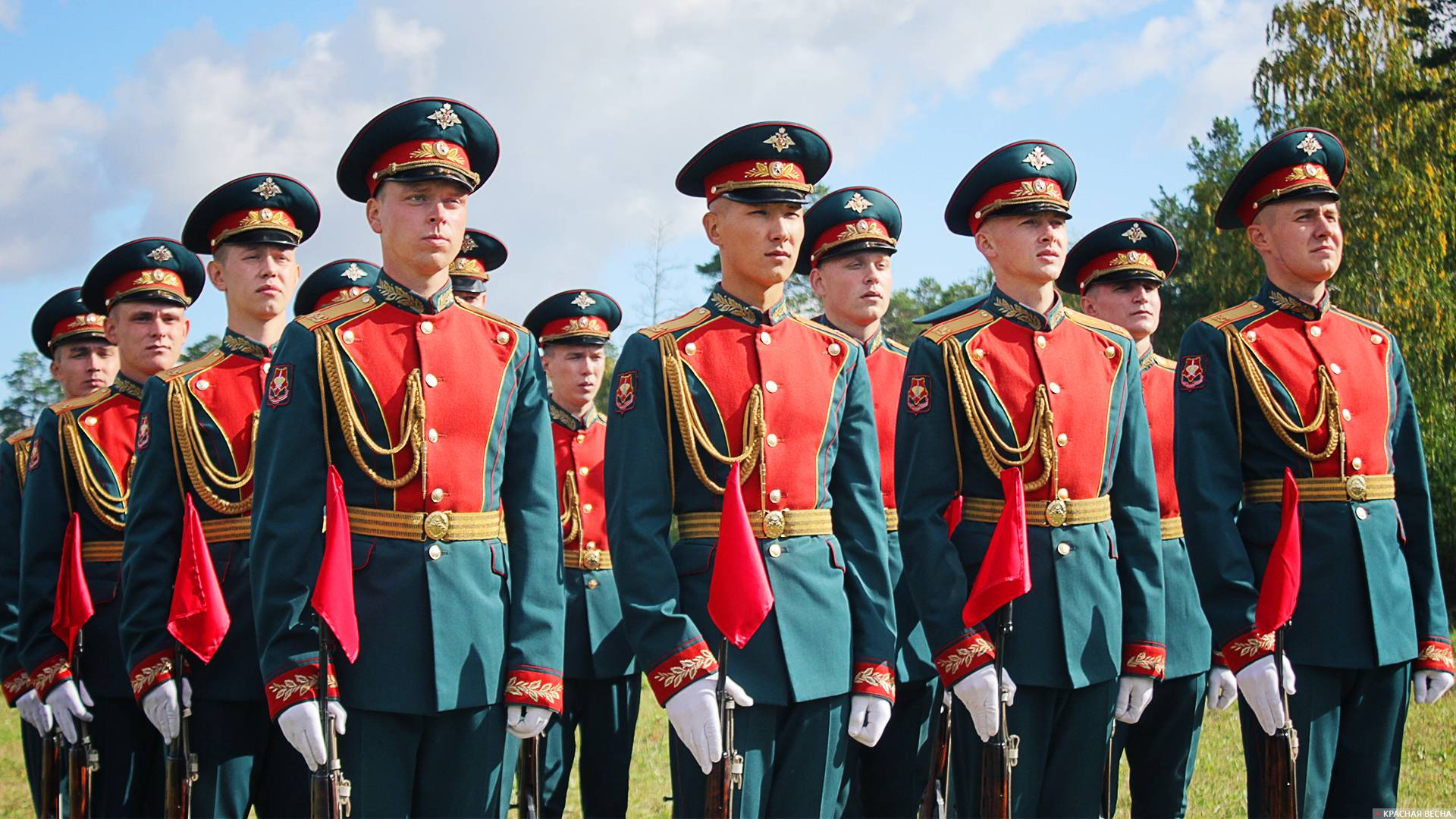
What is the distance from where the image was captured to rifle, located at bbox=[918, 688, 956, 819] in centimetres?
597

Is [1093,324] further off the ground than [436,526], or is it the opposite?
[1093,324]

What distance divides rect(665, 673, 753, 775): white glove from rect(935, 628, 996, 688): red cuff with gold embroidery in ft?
2.67

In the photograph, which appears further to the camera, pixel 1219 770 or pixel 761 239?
pixel 1219 770

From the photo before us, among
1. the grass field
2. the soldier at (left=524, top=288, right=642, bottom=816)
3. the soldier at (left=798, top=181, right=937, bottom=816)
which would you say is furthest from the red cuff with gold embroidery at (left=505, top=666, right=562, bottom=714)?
the grass field

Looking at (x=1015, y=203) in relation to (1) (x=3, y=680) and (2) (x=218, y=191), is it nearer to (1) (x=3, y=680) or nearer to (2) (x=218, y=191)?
(2) (x=218, y=191)

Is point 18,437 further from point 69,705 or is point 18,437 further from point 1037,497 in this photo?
point 1037,497

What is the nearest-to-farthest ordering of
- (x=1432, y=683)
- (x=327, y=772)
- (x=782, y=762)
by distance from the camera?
(x=327, y=772), (x=782, y=762), (x=1432, y=683)

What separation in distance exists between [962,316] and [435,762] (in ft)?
7.74

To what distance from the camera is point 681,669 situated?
3.93 m

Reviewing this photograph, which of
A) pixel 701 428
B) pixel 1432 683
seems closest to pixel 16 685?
pixel 701 428

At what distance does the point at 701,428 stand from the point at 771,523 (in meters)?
0.37

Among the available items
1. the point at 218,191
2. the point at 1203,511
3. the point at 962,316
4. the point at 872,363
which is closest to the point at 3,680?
the point at 218,191

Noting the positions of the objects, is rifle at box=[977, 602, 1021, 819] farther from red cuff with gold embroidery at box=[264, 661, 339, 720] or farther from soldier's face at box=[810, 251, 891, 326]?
soldier's face at box=[810, 251, 891, 326]

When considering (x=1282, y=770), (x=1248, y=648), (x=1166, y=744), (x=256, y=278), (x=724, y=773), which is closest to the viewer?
(x=724, y=773)
